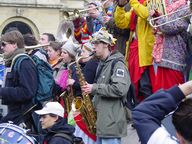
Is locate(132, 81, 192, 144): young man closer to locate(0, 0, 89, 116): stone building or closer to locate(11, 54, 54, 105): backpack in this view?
locate(11, 54, 54, 105): backpack

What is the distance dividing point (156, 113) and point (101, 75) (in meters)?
3.74

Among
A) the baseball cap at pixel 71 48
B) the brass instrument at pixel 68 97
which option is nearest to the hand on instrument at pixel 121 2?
the baseball cap at pixel 71 48

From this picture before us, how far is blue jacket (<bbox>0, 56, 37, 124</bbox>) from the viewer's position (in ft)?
21.1

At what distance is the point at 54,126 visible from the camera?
5.42 meters

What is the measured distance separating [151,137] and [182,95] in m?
0.29

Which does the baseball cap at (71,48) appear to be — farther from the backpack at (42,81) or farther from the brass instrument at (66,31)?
the brass instrument at (66,31)

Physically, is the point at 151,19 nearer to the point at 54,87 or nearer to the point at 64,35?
the point at 54,87

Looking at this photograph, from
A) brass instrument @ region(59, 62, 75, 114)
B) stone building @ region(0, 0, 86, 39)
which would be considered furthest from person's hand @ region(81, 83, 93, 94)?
stone building @ region(0, 0, 86, 39)

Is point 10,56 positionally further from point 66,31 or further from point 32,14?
point 32,14

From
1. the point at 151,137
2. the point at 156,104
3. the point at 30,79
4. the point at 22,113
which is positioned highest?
the point at 156,104

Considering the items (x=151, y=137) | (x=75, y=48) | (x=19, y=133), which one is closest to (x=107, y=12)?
(x=75, y=48)

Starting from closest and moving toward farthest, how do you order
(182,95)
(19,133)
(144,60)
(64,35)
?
1. (182,95)
2. (19,133)
3. (144,60)
4. (64,35)

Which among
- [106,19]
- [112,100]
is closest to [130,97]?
[112,100]

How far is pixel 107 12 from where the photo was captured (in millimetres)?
9500
